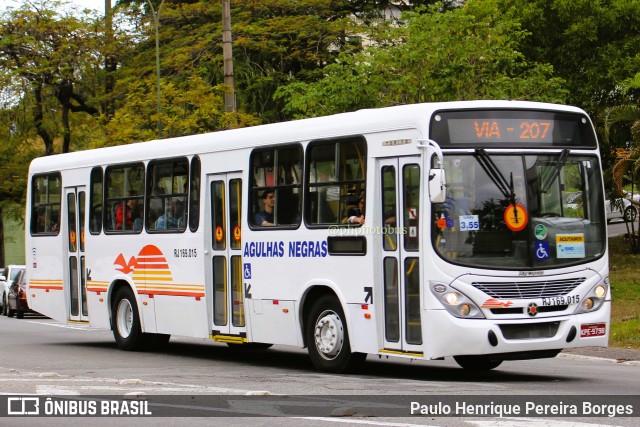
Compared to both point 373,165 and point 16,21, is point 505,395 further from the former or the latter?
point 16,21

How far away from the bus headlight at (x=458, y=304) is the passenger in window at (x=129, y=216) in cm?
742

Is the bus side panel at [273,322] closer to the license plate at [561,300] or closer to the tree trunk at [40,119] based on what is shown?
the license plate at [561,300]

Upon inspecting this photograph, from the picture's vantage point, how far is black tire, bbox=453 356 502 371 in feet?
47.8

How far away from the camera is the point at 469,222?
42.6 ft

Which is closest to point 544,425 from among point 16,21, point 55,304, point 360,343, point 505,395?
point 505,395

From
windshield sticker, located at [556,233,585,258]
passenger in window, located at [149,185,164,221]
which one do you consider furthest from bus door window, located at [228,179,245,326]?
windshield sticker, located at [556,233,585,258]

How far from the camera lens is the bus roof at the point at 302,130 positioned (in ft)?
44.1

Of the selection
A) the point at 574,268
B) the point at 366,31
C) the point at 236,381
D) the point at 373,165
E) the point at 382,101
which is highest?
the point at 366,31

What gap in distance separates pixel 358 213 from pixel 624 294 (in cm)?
1399

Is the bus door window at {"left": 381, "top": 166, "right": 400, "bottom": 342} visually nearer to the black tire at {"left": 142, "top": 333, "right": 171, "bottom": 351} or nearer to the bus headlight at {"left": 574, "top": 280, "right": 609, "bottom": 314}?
the bus headlight at {"left": 574, "top": 280, "right": 609, "bottom": 314}

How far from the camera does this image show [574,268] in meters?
13.4

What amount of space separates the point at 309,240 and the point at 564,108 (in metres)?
3.47

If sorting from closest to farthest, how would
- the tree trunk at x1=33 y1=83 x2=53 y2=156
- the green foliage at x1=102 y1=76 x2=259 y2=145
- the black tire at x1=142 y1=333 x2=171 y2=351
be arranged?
the black tire at x1=142 y1=333 x2=171 y2=351 < the green foliage at x1=102 y1=76 x2=259 y2=145 < the tree trunk at x1=33 y1=83 x2=53 y2=156

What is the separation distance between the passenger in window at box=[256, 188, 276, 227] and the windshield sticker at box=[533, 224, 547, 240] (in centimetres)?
383
